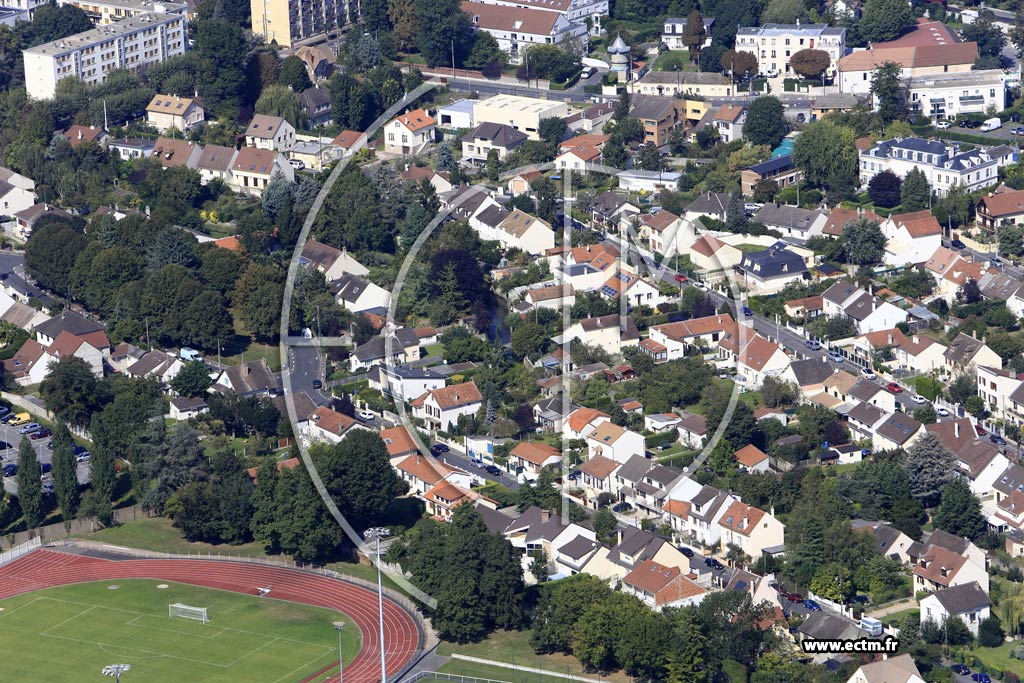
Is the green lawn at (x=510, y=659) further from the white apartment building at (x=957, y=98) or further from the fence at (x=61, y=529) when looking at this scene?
the white apartment building at (x=957, y=98)

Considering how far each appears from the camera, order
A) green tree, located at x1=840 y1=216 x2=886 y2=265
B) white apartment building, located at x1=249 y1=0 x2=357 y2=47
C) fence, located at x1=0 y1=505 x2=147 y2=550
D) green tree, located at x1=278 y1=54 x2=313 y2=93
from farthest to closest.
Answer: white apartment building, located at x1=249 y1=0 x2=357 y2=47 < green tree, located at x1=278 y1=54 x2=313 y2=93 < green tree, located at x1=840 y1=216 x2=886 y2=265 < fence, located at x1=0 y1=505 x2=147 y2=550

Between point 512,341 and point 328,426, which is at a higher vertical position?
point 512,341

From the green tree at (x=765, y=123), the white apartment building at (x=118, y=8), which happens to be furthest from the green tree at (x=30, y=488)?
the white apartment building at (x=118, y=8)

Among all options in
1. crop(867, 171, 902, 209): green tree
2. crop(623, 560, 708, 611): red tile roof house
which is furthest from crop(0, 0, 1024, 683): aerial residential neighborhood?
crop(867, 171, 902, 209): green tree

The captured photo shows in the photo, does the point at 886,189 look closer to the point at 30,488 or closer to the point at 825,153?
the point at 825,153

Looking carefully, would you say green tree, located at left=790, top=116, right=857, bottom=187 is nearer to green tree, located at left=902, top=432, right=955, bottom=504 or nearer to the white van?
the white van

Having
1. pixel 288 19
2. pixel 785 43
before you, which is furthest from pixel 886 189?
pixel 288 19
